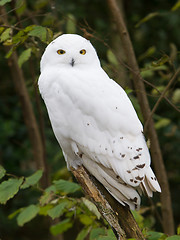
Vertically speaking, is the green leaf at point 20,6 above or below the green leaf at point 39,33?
above

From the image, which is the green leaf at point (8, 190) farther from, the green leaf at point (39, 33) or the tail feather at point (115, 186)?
the green leaf at point (39, 33)

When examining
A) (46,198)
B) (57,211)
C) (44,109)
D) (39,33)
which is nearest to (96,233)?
(57,211)

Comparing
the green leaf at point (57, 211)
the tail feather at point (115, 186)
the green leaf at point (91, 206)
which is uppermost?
the tail feather at point (115, 186)

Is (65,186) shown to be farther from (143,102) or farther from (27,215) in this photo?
(143,102)

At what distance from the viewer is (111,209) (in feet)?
8.75

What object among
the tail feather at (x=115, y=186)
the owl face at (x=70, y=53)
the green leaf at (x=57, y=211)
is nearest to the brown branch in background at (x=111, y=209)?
the tail feather at (x=115, y=186)

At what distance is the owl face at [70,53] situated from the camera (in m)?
2.63

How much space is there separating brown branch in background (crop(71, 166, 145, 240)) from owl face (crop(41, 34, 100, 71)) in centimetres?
67

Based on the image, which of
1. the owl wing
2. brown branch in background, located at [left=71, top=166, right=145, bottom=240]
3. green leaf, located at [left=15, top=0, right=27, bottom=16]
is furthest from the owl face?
brown branch in background, located at [left=71, top=166, right=145, bottom=240]

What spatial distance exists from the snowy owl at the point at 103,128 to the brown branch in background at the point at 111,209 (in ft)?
0.28

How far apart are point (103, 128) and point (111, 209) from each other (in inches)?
20.0

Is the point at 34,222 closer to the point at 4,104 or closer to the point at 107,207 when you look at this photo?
the point at 4,104

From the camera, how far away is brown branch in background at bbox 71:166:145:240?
8.68 ft

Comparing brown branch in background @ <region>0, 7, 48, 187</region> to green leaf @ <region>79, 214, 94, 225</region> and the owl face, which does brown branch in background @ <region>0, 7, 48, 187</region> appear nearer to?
green leaf @ <region>79, 214, 94, 225</region>
